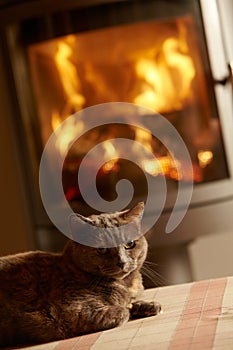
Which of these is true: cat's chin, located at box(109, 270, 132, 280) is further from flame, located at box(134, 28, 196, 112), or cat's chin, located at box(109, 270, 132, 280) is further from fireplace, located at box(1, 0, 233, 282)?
flame, located at box(134, 28, 196, 112)

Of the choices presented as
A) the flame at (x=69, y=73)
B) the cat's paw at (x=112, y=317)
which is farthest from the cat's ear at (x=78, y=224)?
the flame at (x=69, y=73)

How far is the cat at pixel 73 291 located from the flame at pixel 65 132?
861 millimetres

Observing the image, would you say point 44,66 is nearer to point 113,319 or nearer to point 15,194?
point 15,194

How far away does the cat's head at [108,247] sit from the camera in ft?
4.35

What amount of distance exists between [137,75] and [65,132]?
0.28 m

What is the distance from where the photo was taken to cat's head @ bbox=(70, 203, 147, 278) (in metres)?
1.33

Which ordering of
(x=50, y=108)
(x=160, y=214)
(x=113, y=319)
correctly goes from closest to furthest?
(x=113, y=319), (x=160, y=214), (x=50, y=108)

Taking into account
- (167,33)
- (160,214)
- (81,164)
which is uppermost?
(167,33)

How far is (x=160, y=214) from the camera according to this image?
7.00 feet

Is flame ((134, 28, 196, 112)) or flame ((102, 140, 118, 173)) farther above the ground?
flame ((134, 28, 196, 112))

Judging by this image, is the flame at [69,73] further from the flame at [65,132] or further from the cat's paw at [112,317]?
the cat's paw at [112,317]

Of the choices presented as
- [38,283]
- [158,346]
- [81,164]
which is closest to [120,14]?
[81,164]

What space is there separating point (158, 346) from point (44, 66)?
1.33 metres

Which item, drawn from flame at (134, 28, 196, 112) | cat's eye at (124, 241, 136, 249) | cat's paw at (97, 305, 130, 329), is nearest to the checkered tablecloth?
cat's paw at (97, 305, 130, 329)
